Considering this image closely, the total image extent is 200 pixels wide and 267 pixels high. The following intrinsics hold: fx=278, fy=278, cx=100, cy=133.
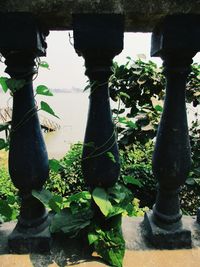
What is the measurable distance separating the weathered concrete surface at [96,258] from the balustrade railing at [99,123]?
0.05 m

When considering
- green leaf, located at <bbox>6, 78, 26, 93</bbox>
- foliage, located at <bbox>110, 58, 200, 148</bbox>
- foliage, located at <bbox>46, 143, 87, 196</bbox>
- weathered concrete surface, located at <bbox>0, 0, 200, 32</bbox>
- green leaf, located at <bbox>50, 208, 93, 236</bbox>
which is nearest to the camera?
weathered concrete surface, located at <bbox>0, 0, 200, 32</bbox>

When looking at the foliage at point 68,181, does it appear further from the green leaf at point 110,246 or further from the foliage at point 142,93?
the green leaf at point 110,246

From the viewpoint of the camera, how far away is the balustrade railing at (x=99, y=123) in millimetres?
1142

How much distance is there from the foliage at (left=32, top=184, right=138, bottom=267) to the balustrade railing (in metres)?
0.07

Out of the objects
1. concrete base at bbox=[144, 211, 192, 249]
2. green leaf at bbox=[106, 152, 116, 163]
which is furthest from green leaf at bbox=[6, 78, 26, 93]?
concrete base at bbox=[144, 211, 192, 249]

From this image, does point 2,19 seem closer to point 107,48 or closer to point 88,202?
point 107,48

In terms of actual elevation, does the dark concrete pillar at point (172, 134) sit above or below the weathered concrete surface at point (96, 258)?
above

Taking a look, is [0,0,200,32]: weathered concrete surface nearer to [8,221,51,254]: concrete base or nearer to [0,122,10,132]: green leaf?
[0,122,10,132]: green leaf

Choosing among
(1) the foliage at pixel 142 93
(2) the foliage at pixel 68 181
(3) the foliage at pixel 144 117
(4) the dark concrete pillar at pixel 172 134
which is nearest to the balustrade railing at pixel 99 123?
(4) the dark concrete pillar at pixel 172 134

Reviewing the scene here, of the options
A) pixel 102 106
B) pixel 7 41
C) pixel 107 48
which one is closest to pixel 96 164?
pixel 102 106

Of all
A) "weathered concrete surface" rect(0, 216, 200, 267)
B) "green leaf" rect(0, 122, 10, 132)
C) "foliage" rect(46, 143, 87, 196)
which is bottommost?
"foliage" rect(46, 143, 87, 196)

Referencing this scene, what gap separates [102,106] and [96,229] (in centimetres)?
61

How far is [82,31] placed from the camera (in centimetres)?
114

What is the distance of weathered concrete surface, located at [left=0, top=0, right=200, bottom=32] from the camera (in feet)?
3.57
